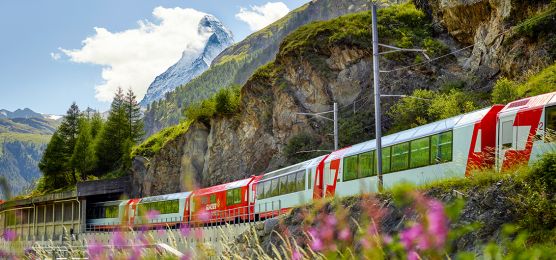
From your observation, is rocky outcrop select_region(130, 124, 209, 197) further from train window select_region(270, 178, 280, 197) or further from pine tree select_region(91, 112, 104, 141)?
pine tree select_region(91, 112, 104, 141)

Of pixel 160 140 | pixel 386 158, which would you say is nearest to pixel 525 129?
pixel 386 158

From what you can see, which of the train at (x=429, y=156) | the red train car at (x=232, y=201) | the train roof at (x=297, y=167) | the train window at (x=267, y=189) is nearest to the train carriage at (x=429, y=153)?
the train at (x=429, y=156)

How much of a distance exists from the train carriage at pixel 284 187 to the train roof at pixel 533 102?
10.8 m

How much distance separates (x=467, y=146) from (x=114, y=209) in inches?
1519

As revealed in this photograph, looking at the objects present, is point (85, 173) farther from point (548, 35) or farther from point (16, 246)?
point (16, 246)

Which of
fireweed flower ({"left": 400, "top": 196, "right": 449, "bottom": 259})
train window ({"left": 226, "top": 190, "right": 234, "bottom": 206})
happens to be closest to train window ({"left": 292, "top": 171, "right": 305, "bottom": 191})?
train window ({"left": 226, "top": 190, "right": 234, "bottom": 206})

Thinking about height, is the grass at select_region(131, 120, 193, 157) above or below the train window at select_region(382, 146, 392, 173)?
above

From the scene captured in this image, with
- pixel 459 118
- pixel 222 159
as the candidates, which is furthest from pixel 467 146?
pixel 222 159

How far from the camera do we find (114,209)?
52.0m

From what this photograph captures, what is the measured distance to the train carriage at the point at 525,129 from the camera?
53.2 feet

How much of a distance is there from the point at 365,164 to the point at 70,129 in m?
72.1

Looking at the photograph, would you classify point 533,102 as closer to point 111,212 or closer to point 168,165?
point 111,212

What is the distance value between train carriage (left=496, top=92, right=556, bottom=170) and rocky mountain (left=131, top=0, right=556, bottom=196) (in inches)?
696

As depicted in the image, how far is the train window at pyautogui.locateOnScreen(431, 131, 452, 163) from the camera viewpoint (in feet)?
64.8
